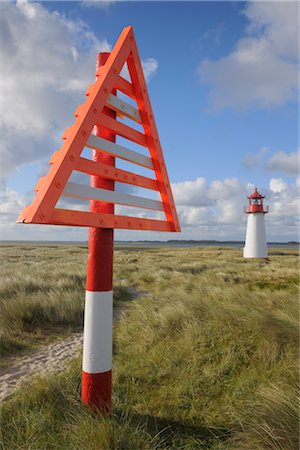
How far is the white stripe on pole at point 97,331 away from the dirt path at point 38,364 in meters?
1.49

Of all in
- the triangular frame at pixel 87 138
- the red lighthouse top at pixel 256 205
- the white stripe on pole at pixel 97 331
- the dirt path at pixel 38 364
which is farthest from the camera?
the red lighthouse top at pixel 256 205

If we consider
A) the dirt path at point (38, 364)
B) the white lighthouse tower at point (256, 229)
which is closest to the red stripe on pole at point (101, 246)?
the dirt path at point (38, 364)

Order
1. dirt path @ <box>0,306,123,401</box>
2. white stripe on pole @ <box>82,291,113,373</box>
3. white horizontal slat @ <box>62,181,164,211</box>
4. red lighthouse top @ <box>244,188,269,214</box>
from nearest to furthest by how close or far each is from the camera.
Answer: white horizontal slat @ <box>62,181,164,211</box> < white stripe on pole @ <box>82,291,113,373</box> < dirt path @ <box>0,306,123,401</box> < red lighthouse top @ <box>244,188,269,214</box>

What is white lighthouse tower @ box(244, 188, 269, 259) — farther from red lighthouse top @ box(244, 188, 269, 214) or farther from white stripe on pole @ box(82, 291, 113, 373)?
white stripe on pole @ box(82, 291, 113, 373)

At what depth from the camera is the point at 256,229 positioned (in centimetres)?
3219

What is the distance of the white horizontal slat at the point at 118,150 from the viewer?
2.87 meters

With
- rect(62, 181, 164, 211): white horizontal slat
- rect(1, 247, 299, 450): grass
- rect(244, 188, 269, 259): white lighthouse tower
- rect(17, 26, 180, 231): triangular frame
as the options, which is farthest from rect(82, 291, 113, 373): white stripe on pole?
rect(244, 188, 269, 259): white lighthouse tower

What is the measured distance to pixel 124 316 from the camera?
726 cm

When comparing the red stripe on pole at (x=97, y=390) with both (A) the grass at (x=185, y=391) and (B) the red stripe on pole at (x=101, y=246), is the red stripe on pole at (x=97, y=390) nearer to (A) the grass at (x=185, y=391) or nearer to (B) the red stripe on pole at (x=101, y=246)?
(A) the grass at (x=185, y=391)

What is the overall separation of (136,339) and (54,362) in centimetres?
134

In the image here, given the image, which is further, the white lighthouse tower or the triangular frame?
the white lighthouse tower

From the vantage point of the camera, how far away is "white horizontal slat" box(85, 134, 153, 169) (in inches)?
113

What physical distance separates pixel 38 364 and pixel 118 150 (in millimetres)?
3591

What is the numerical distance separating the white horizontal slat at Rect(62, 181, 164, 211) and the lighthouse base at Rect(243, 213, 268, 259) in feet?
99.0
